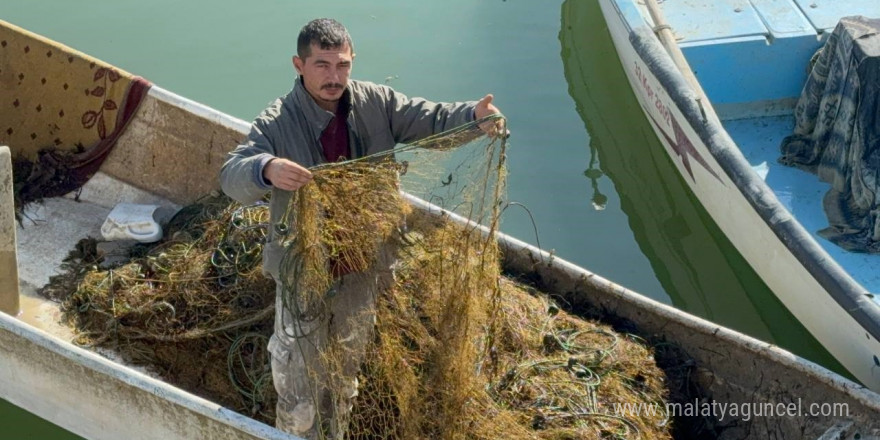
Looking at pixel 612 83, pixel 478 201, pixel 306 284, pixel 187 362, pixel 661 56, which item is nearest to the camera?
pixel 306 284

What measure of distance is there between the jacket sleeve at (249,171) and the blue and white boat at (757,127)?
2889mm

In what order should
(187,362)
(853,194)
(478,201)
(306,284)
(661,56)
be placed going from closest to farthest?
(306,284)
(478,201)
(187,362)
(853,194)
(661,56)

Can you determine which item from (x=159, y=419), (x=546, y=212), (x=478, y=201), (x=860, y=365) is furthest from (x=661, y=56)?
(x=159, y=419)

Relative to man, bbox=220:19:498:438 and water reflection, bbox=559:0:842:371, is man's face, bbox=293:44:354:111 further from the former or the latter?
water reflection, bbox=559:0:842:371

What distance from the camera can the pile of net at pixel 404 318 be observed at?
4094 millimetres

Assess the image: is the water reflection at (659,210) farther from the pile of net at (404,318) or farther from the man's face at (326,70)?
the man's face at (326,70)

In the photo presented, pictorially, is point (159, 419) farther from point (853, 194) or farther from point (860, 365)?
point (853, 194)

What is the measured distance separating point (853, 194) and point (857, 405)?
213cm

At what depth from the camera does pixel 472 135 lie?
4.10 m

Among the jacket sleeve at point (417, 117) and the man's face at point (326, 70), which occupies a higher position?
the man's face at point (326, 70)

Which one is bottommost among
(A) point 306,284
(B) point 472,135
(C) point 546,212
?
(C) point 546,212

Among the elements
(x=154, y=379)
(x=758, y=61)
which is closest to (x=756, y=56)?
(x=758, y=61)

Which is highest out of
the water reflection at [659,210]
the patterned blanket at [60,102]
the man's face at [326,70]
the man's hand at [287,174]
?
the man's face at [326,70]

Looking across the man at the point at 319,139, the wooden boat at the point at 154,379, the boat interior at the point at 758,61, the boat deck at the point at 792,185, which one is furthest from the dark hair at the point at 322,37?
the boat interior at the point at 758,61
